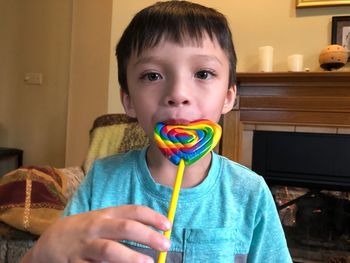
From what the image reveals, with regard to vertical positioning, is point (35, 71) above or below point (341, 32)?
below

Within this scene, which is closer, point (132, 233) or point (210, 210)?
point (132, 233)

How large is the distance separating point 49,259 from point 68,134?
2795 millimetres

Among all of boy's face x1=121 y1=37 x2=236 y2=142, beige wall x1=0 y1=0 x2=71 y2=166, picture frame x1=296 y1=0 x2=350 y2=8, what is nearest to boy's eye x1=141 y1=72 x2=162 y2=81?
boy's face x1=121 y1=37 x2=236 y2=142

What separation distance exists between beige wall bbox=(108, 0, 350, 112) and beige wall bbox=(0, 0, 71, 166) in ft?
5.25

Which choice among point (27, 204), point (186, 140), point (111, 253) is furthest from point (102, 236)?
point (27, 204)

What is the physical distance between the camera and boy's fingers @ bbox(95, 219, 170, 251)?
1.18 feet

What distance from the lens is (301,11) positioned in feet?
6.76

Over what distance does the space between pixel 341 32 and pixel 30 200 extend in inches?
70.0

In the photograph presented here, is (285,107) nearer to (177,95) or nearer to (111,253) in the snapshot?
(177,95)

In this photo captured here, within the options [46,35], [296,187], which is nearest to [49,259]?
[296,187]

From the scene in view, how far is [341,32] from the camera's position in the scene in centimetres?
199

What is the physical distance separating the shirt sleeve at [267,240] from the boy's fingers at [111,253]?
1.09 feet

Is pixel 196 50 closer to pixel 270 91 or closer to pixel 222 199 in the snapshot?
pixel 222 199

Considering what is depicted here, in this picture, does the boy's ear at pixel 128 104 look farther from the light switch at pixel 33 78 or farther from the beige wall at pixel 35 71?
the light switch at pixel 33 78
